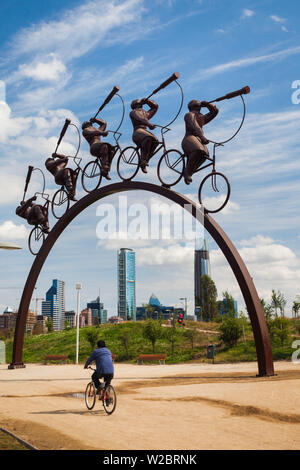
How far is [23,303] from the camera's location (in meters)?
24.8

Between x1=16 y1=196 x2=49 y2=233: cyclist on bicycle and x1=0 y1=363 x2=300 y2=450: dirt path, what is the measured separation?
38.3 feet

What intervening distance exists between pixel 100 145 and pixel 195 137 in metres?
6.07

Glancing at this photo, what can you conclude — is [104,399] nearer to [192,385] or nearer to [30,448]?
[30,448]

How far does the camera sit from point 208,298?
72.6 m

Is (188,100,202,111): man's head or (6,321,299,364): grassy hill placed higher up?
(188,100,202,111): man's head

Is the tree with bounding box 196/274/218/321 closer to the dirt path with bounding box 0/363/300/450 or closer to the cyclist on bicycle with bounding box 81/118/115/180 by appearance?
the cyclist on bicycle with bounding box 81/118/115/180

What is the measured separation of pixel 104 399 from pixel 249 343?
23.4 metres

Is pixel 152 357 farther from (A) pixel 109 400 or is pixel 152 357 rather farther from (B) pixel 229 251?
(A) pixel 109 400

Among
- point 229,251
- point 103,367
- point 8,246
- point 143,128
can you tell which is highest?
Answer: point 143,128

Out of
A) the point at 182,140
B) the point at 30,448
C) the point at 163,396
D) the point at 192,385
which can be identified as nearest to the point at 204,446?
the point at 30,448

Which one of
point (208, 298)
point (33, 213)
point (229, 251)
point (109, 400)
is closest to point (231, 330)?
point (33, 213)

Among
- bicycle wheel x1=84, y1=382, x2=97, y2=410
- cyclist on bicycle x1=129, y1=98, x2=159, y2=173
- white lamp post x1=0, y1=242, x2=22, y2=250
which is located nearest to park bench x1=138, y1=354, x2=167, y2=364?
white lamp post x1=0, y1=242, x2=22, y2=250

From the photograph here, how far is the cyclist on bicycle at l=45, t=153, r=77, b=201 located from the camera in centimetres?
2390

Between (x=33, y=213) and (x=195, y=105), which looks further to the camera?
(x=33, y=213)
